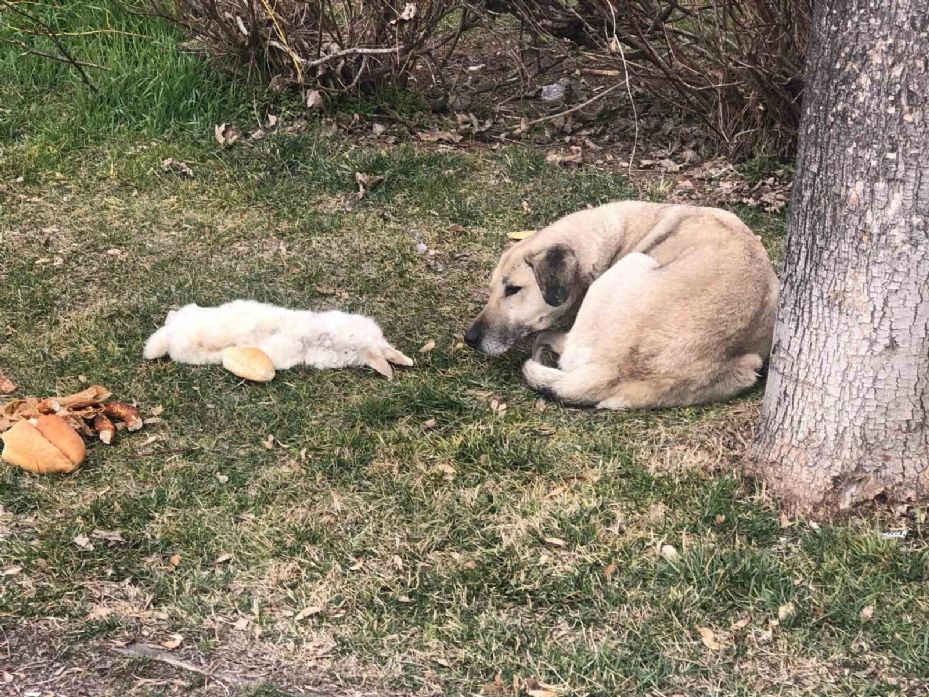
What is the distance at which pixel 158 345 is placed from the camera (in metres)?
5.18

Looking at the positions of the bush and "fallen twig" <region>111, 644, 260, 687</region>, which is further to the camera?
the bush

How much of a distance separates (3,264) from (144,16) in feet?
9.58

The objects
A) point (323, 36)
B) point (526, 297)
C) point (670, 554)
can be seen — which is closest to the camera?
point (670, 554)

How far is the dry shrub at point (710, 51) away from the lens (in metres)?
6.86

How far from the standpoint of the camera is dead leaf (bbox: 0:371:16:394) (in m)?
4.97

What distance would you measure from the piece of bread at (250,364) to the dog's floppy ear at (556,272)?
1.40 meters

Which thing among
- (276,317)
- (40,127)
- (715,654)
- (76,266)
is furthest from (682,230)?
(40,127)

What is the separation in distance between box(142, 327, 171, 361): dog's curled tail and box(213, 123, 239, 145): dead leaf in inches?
110

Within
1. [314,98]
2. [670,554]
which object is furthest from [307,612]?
[314,98]

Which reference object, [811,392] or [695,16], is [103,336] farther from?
[695,16]

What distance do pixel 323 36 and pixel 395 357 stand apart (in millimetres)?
3345

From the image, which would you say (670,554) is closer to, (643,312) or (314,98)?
(643,312)

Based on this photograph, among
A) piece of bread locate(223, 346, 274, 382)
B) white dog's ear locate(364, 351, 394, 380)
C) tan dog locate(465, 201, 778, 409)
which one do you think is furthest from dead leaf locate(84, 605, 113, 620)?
A: tan dog locate(465, 201, 778, 409)

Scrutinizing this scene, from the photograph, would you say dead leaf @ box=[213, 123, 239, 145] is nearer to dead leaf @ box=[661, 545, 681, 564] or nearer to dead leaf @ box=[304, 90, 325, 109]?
dead leaf @ box=[304, 90, 325, 109]
